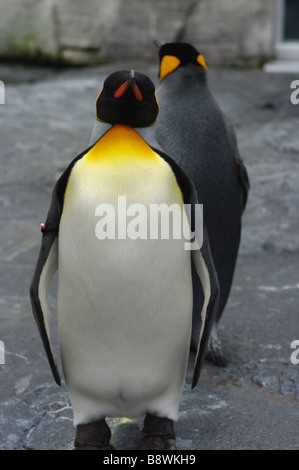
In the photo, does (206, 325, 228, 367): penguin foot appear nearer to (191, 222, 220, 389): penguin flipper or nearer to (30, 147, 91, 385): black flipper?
(191, 222, 220, 389): penguin flipper

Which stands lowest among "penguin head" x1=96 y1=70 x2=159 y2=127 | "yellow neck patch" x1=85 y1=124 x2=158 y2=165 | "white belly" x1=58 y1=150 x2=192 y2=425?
"white belly" x1=58 y1=150 x2=192 y2=425

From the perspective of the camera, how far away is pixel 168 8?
7.26 meters

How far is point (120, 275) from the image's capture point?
190 centimetres

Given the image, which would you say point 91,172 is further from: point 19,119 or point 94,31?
point 94,31

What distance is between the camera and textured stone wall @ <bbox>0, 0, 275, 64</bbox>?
7.19 m

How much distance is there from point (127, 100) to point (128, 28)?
579cm

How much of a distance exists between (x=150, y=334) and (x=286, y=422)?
57 cm
